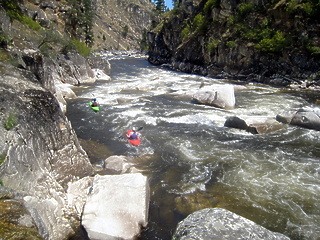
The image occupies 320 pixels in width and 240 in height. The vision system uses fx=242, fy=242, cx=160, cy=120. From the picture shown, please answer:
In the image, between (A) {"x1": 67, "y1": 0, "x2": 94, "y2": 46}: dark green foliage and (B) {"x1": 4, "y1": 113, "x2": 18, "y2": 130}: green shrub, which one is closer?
(B) {"x1": 4, "y1": 113, "x2": 18, "y2": 130}: green shrub

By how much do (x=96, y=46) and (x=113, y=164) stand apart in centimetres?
8771

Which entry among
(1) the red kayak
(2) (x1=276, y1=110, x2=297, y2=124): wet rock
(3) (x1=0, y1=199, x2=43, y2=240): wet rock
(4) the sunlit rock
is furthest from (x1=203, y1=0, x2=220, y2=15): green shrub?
(3) (x1=0, y1=199, x2=43, y2=240): wet rock

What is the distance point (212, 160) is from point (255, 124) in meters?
3.37

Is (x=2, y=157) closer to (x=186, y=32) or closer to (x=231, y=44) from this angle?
(x=231, y=44)

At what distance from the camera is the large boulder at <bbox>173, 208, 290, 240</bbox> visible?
364 cm

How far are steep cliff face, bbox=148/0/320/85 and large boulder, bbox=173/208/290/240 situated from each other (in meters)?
20.2

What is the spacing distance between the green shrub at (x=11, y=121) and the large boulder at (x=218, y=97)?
1075cm

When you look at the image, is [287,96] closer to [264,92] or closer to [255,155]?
[264,92]

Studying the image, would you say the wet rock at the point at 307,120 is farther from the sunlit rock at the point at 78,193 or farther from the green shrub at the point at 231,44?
the green shrub at the point at 231,44

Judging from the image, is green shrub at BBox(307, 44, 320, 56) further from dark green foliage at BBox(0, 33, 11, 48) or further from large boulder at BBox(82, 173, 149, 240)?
dark green foliage at BBox(0, 33, 11, 48)

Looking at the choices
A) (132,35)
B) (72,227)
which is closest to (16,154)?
(72,227)

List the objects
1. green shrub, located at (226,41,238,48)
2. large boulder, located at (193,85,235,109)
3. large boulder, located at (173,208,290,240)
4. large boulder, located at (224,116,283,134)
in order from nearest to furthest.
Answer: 1. large boulder, located at (173,208,290,240)
2. large boulder, located at (224,116,283,134)
3. large boulder, located at (193,85,235,109)
4. green shrub, located at (226,41,238,48)

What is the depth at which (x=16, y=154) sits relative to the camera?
472 cm

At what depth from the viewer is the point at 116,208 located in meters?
4.92
